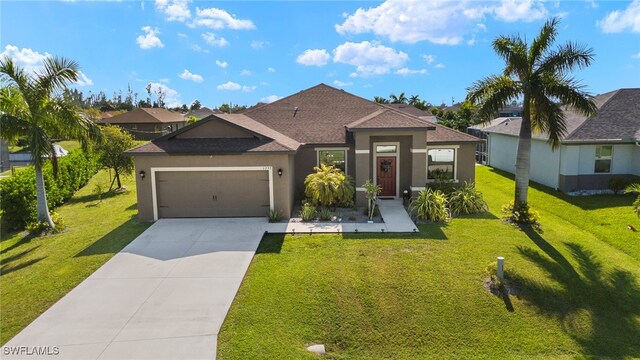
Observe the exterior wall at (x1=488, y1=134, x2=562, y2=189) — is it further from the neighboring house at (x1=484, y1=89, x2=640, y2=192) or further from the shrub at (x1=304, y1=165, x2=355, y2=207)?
the shrub at (x1=304, y1=165, x2=355, y2=207)

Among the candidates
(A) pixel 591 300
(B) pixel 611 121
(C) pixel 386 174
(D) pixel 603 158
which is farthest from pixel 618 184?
(A) pixel 591 300

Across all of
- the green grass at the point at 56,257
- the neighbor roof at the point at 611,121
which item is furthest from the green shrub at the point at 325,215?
the neighbor roof at the point at 611,121

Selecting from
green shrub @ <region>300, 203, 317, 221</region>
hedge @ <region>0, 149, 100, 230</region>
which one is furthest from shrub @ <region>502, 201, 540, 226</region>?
hedge @ <region>0, 149, 100, 230</region>

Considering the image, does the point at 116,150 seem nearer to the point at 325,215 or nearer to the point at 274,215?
the point at 274,215

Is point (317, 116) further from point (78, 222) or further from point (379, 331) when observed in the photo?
point (379, 331)

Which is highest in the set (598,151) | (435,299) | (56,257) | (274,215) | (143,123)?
(143,123)

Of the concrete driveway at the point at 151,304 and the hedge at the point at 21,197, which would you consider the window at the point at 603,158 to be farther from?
the hedge at the point at 21,197
